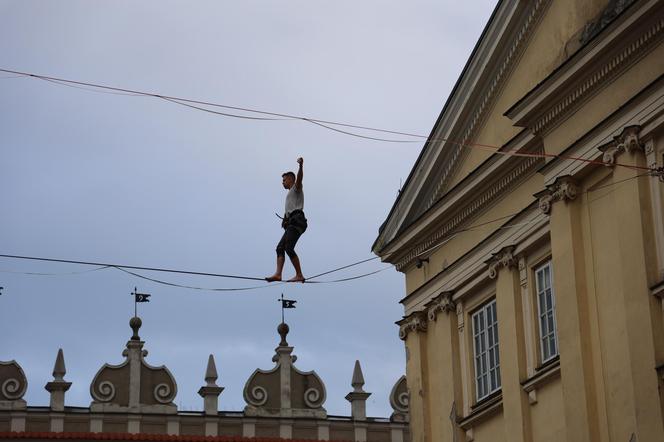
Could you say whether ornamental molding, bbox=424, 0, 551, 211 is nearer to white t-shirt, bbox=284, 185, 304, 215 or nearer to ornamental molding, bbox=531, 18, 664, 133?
ornamental molding, bbox=531, 18, 664, 133

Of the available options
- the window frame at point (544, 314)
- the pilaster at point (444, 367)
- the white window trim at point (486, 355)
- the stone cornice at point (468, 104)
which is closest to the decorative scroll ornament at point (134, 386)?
the stone cornice at point (468, 104)

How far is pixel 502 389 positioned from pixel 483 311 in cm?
184

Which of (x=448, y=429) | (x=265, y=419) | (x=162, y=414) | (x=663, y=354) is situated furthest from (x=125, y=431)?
(x=663, y=354)

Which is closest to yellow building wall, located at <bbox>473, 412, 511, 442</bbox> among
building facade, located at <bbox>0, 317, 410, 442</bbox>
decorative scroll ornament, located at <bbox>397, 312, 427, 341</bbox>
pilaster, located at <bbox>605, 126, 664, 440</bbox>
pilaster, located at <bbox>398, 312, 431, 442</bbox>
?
pilaster, located at <bbox>398, 312, 431, 442</bbox>

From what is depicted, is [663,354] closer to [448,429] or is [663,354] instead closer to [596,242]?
[596,242]

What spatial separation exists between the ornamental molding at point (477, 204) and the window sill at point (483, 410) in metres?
2.98

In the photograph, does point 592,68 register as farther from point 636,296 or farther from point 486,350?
point 486,350

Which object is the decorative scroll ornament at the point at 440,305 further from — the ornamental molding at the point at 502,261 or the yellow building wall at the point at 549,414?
the yellow building wall at the point at 549,414

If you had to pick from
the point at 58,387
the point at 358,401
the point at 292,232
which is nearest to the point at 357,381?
the point at 358,401

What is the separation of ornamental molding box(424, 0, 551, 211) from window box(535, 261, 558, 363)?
123 inches

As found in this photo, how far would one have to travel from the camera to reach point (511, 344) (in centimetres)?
2298

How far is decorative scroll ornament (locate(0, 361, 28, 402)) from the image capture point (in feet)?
122

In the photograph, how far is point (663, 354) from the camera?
1886 cm

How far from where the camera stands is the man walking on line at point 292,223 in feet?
66.2
